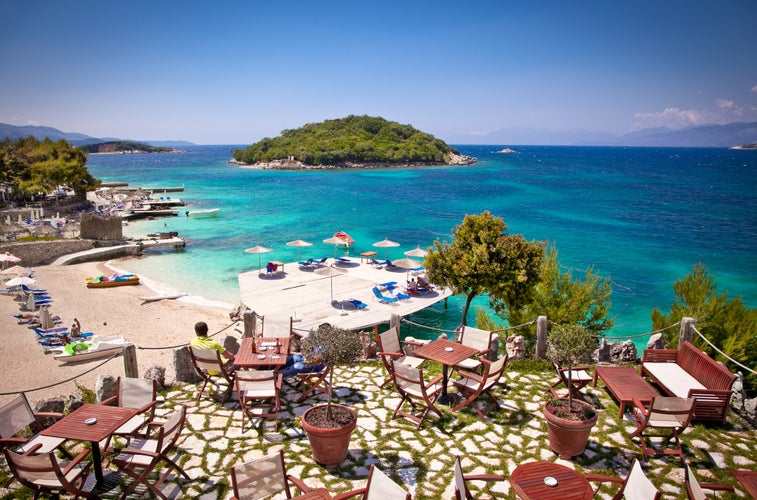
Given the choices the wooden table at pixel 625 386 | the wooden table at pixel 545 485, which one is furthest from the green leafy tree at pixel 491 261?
the wooden table at pixel 545 485

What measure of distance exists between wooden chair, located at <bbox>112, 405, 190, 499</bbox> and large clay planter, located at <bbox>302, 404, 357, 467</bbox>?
61.2 inches

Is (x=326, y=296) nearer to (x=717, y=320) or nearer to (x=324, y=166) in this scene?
(x=717, y=320)

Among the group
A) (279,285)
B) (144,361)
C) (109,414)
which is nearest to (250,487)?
(109,414)

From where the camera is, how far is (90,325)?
1739 centimetres

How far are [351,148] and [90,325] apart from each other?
11593 centimetres

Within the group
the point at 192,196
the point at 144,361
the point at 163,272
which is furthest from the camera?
the point at 192,196

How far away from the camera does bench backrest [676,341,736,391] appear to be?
626 centimetres

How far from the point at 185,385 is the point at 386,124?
156519 mm

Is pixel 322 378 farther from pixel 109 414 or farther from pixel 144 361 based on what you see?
pixel 144 361

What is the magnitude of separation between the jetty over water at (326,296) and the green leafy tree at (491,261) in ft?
16.2

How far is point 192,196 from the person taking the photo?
64938 millimetres

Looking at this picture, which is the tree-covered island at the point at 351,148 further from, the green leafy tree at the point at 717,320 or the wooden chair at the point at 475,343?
the wooden chair at the point at 475,343

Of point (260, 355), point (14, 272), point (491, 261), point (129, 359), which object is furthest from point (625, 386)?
point (14, 272)

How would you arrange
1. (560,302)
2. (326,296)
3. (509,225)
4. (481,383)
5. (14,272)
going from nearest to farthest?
1. (481,383)
2. (560,302)
3. (326,296)
4. (14,272)
5. (509,225)
